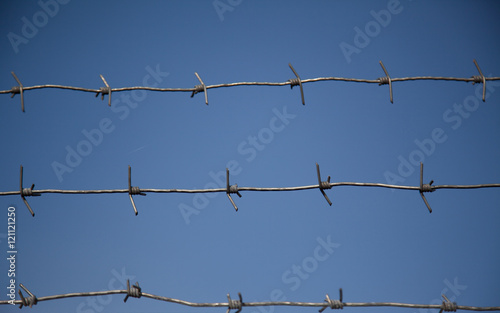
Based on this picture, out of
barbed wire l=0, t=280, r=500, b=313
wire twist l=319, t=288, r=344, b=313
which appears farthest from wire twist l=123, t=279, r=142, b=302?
wire twist l=319, t=288, r=344, b=313

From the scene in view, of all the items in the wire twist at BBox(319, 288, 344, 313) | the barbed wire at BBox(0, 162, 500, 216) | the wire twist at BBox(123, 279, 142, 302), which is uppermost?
the barbed wire at BBox(0, 162, 500, 216)

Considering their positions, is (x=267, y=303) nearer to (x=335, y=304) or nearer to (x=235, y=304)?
(x=235, y=304)

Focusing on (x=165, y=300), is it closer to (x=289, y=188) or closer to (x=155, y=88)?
(x=289, y=188)

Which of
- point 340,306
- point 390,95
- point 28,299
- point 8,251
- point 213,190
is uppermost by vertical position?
point 390,95

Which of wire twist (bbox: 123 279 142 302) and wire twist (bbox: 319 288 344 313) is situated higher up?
wire twist (bbox: 123 279 142 302)

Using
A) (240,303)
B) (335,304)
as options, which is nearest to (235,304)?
(240,303)

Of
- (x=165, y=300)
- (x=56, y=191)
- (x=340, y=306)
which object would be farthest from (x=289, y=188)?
(x=56, y=191)

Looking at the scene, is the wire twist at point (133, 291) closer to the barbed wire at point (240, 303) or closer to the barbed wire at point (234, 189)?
the barbed wire at point (240, 303)

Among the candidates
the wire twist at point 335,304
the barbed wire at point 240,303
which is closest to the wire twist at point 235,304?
the barbed wire at point 240,303

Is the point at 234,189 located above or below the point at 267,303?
above

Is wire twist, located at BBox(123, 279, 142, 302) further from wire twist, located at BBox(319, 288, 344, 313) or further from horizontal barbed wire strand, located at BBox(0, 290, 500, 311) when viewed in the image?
wire twist, located at BBox(319, 288, 344, 313)

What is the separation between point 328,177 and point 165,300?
76cm

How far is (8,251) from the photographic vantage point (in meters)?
2.56

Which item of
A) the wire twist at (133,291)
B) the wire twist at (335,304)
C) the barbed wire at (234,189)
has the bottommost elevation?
the wire twist at (335,304)
